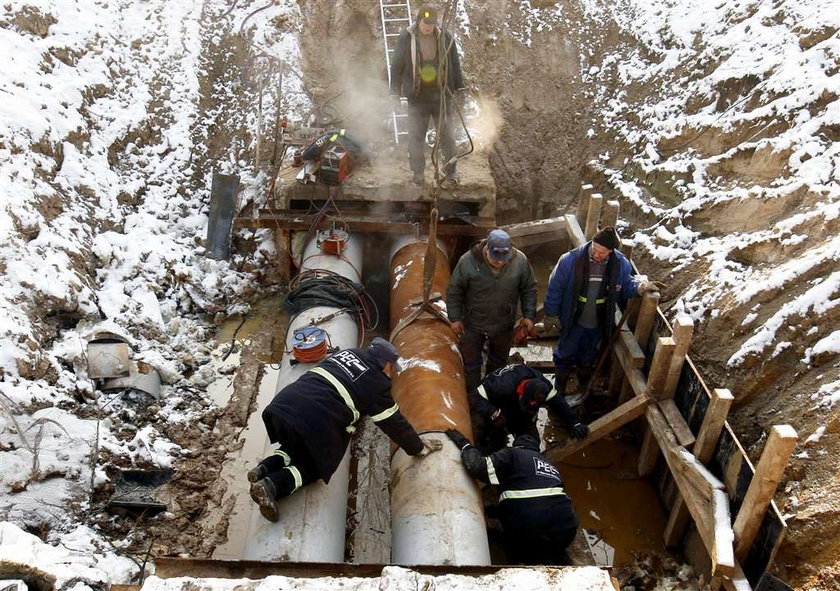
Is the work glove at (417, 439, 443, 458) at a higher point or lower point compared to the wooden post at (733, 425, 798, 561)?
higher

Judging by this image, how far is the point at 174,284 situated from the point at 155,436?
241 centimetres

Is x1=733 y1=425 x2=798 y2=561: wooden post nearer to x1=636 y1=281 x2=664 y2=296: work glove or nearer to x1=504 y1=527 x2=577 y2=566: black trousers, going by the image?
x1=504 y1=527 x2=577 y2=566: black trousers

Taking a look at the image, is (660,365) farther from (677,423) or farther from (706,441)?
(706,441)

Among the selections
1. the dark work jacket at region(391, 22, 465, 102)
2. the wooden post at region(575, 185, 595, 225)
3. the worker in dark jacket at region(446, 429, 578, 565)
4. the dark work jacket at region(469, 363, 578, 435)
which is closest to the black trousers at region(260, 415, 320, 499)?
the worker in dark jacket at region(446, 429, 578, 565)

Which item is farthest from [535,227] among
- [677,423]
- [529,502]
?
[529,502]

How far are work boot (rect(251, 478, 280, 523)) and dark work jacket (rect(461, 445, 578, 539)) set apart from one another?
134 cm

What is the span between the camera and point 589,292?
6.04m

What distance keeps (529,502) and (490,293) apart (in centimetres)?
210

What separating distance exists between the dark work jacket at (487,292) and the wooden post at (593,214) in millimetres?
1579

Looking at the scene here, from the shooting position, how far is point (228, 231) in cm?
862

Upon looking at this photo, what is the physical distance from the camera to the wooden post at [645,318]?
598cm

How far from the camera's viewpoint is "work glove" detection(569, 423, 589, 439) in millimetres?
5809

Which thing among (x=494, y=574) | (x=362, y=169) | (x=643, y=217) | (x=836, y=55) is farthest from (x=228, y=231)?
(x=836, y=55)

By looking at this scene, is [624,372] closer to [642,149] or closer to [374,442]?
[374,442]
